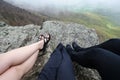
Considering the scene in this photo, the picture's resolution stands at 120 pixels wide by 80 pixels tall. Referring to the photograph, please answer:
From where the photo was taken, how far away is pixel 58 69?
5695mm

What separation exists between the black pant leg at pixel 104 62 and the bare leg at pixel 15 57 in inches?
58.0

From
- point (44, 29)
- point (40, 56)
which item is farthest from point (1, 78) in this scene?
point (44, 29)

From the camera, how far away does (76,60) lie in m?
6.46

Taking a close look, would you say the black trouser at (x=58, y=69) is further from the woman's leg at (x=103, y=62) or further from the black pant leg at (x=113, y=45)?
the black pant leg at (x=113, y=45)

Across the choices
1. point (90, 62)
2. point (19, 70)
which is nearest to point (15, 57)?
point (19, 70)

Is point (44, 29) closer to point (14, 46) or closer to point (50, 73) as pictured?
point (14, 46)

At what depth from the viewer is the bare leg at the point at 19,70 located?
18.7 ft

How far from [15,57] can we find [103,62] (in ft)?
7.25

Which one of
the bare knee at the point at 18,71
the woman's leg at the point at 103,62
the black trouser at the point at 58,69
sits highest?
the woman's leg at the point at 103,62

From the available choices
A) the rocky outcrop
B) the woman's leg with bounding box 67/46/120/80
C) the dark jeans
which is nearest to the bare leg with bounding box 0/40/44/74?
the dark jeans

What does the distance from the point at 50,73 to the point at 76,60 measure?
1078 millimetres

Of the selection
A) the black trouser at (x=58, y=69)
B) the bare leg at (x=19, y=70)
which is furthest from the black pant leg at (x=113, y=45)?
the bare leg at (x=19, y=70)

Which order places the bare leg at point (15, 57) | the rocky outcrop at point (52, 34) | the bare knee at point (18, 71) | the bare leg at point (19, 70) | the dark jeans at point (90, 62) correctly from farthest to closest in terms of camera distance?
the rocky outcrop at point (52, 34) < the bare knee at point (18, 71) < the bare leg at point (15, 57) < the bare leg at point (19, 70) < the dark jeans at point (90, 62)

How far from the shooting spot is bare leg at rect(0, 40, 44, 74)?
5902 millimetres
